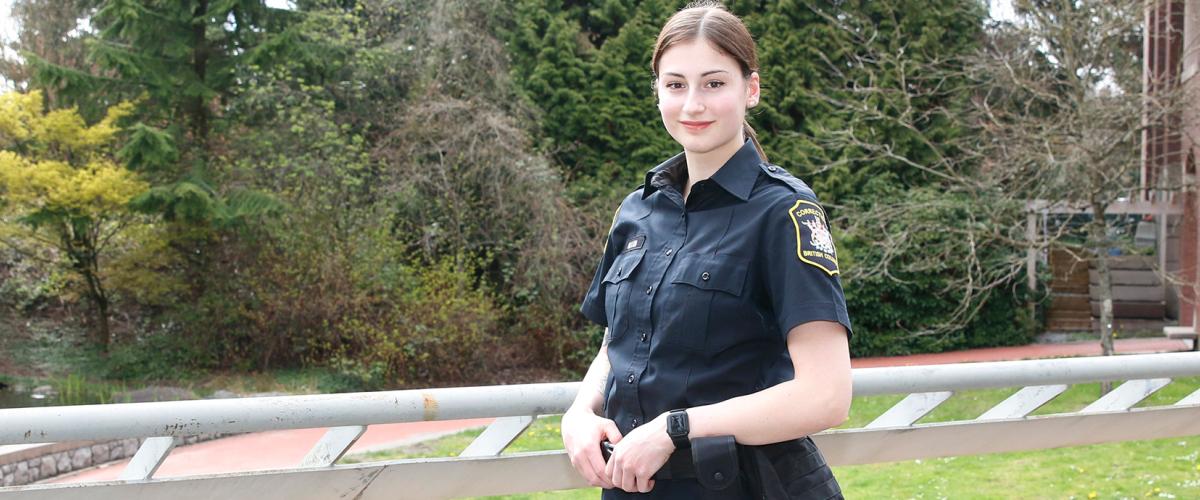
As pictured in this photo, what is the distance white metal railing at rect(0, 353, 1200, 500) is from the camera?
212 cm

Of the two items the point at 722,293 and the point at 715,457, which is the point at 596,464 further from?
the point at 722,293

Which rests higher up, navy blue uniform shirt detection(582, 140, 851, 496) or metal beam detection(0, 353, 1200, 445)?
navy blue uniform shirt detection(582, 140, 851, 496)

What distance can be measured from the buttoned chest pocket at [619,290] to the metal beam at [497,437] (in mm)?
611

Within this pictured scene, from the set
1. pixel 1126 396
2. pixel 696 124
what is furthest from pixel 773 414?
pixel 1126 396

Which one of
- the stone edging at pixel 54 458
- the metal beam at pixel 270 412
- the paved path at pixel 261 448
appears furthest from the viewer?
the paved path at pixel 261 448

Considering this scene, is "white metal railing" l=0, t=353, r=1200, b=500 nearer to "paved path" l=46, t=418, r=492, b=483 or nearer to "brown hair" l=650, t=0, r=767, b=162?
"brown hair" l=650, t=0, r=767, b=162

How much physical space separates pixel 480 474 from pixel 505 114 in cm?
1198

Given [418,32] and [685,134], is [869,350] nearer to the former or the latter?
[418,32]

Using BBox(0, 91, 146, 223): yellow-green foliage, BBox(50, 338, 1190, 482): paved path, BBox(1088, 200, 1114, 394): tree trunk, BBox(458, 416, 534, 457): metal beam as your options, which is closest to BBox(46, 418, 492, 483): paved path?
BBox(50, 338, 1190, 482): paved path

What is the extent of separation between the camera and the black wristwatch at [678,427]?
5.44 feet

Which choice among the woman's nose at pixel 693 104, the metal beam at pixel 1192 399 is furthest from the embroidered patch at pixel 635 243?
the metal beam at pixel 1192 399

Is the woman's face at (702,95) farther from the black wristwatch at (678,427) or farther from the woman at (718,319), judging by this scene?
the black wristwatch at (678,427)

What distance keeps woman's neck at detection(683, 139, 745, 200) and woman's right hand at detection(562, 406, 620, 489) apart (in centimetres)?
44

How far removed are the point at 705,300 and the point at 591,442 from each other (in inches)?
12.7
